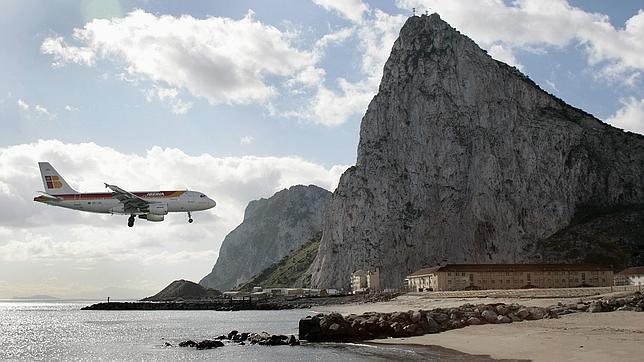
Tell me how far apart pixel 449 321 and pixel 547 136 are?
133 metres

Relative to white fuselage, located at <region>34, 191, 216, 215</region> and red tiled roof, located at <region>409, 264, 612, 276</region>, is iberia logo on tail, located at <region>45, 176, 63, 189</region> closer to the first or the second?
white fuselage, located at <region>34, 191, 216, 215</region>

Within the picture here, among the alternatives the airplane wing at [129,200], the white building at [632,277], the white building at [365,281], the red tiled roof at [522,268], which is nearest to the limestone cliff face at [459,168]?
the white building at [365,281]

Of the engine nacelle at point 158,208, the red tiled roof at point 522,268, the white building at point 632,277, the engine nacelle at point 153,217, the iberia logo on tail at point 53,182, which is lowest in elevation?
the white building at point 632,277

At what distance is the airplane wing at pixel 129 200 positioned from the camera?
7738 centimetres

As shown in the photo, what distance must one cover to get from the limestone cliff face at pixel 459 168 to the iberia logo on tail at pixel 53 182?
3820 inches

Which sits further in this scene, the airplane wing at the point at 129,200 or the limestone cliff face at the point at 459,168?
the limestone cliff face at the point at 459,168

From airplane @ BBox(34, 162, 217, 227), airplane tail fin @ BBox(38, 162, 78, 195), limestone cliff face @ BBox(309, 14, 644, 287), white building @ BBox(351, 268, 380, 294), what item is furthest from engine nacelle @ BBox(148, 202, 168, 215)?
limestone cliff face @ BBox(309, 14, 644, 287)

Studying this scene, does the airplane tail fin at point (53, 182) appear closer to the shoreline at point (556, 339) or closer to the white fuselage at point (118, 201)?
the white fuselage at point (118, 201)

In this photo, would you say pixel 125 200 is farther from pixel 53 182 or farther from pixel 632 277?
pixel 632 277

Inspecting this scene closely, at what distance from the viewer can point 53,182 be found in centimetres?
8469

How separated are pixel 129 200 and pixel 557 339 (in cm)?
5737

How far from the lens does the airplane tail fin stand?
8356 cm

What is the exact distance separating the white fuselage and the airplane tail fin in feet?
5.27

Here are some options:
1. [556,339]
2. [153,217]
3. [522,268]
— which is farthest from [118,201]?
[522,268]
